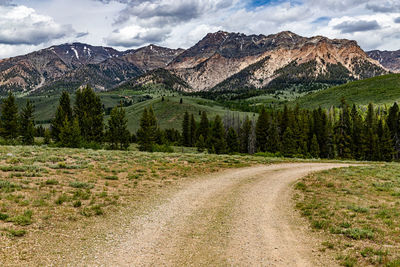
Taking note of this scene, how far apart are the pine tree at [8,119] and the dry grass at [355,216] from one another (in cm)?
7806

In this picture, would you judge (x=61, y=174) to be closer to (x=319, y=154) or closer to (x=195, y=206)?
(x=195, y=206)

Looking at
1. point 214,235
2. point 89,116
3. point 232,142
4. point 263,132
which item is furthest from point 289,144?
point 214,235

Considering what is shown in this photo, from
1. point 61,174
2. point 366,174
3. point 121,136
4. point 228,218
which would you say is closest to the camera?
point 228,218

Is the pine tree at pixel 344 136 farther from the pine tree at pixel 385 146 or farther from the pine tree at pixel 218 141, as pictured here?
the pine tree at pixel 218 141

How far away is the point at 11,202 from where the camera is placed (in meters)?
12.3

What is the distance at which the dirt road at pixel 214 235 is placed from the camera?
349 inches

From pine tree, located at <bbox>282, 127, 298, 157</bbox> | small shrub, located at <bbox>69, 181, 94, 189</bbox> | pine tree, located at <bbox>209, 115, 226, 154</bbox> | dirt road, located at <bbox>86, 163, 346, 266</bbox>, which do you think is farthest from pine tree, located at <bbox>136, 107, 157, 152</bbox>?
dirt road, located at <bbox>86, 163, 346, 266</bbox>

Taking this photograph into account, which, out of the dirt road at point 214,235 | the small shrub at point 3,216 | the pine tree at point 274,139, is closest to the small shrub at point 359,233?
the dirt road at point 214,235

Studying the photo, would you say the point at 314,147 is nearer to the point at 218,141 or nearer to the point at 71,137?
the point at 218,141

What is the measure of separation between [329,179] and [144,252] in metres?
18.9

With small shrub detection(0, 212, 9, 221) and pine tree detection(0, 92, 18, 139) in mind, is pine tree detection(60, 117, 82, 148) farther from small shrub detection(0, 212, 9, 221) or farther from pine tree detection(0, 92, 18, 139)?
small shrub detection(0, 212, 9, 221)

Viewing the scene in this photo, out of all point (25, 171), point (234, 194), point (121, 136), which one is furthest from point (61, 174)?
point (121, 136)

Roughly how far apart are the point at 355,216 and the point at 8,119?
8411 centimetres

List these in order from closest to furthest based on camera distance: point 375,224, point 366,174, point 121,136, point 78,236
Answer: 1. point 78,236
2. point 375,224
3. point 366,174
4. point 121,136
